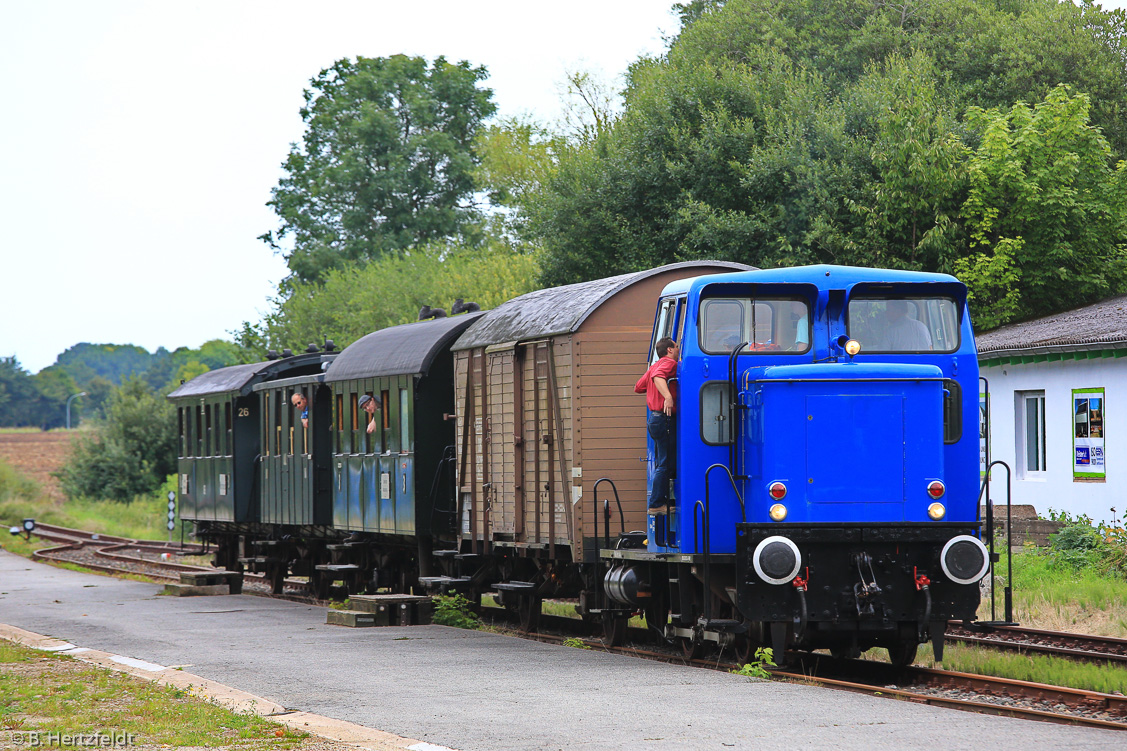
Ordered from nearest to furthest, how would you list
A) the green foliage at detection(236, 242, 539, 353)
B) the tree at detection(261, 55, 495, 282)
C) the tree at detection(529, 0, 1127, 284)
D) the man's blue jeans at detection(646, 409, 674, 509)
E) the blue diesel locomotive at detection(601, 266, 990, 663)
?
the blue diesel locomotive at detection(601, 266, 990, 663), the man's blue jeans at detection(646, 409, 674, 509), the tree at detection(529, 0, 1127, 284), the green foliage at detection(236, 242, 539, 353), the tree at detection(261, 55, 495, 282)

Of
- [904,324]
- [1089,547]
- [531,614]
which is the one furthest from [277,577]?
[904,324]

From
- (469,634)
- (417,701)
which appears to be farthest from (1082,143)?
(417,701)

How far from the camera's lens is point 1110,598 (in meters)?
15.1

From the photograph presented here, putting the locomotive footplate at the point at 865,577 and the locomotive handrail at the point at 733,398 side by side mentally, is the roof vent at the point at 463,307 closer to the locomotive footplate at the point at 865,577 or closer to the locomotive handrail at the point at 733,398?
the locomotive handrail at the point at 733,398

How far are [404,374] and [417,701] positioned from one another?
26.3 ft

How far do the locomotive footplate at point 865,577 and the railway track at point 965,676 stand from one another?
0.52m

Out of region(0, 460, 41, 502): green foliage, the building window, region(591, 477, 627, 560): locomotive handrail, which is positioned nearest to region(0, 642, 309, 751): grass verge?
region(591, 477, 627, 560): locomotive handrail

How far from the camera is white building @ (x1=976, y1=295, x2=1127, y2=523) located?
19.5 metres

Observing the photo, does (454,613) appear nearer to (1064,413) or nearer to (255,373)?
(255,373)

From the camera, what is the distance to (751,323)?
429 inches

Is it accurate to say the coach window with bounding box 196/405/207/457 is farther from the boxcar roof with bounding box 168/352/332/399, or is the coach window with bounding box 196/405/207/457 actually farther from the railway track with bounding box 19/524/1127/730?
the railway track with bounding box 19/524/1127/730

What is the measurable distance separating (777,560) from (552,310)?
15.7ft

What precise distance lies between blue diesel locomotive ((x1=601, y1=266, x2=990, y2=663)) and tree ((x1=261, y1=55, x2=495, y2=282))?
46.1 metres

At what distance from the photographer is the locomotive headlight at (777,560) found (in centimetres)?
988
